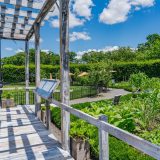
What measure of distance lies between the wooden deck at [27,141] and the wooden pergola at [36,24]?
323mm

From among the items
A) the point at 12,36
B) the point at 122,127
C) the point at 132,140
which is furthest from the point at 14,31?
the point at 132,140

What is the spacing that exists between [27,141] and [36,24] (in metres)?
3.63

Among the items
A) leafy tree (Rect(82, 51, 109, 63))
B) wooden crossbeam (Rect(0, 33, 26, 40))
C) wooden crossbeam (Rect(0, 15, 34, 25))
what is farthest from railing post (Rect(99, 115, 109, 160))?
leafy tree (Rect(82, 51, 109, 63))

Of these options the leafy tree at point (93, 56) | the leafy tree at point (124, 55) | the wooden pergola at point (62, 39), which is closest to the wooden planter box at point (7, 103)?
the wooden pergola at point (62, 39)

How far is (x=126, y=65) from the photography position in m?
27.4

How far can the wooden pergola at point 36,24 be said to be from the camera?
4367 millimetres

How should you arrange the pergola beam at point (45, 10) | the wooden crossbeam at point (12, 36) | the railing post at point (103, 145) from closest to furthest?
the railing post at point (103, 145), the pergola beam at point (45, 10), the wooden crossbeam at point (12, 36)

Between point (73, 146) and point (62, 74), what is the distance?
1.15 metres

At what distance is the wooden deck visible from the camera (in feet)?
13.8

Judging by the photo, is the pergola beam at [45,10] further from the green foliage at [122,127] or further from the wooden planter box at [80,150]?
the wooden planter box at [80,150]

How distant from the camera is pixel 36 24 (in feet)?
24.6

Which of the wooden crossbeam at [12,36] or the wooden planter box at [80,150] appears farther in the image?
the wooden crossbeam at [12,36]

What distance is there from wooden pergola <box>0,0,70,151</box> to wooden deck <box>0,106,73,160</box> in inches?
12.7

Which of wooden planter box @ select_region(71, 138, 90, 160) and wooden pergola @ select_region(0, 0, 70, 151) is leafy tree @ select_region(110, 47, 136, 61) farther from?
wooden planter box @ select_region(71, 138, 90, 160)
